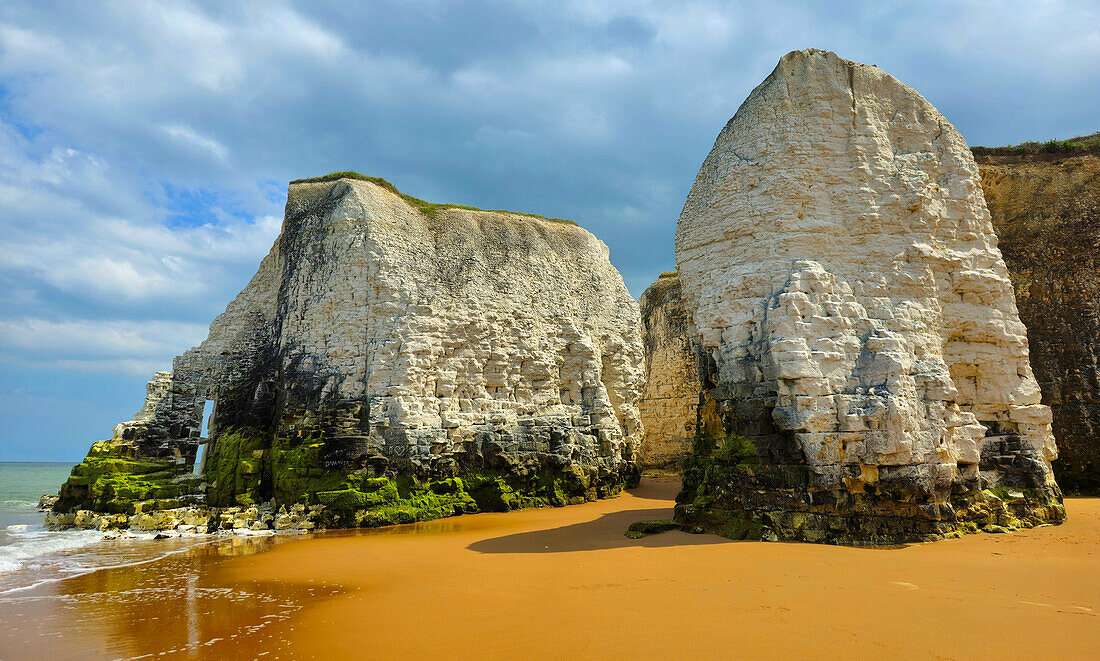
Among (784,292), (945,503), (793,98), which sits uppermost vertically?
(793,98)

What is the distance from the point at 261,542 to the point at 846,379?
10851mm

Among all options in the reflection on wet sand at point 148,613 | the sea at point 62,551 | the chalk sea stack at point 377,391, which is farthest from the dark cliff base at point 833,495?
the sea at point 62,551

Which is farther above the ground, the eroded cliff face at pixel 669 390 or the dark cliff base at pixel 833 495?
the eroded cliff face at pixel 669 390

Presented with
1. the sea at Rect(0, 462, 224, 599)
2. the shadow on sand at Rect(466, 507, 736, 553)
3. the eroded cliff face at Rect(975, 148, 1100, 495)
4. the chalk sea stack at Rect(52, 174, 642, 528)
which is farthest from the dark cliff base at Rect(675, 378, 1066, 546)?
the sea at Rect(0, 462, 224, 599)

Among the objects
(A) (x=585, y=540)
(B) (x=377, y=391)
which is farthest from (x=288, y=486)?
(A) (x=585, y=540)

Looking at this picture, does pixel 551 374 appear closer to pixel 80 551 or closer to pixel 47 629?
pixel 80 551

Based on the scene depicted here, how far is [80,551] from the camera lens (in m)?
10.3

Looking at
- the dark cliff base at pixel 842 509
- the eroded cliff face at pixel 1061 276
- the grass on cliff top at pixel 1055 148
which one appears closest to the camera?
the dark cliff base at pixel 842 509

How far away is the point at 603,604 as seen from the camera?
5.59m

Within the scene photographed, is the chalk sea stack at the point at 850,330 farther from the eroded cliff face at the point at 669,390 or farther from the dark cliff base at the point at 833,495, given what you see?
the eroded cliff face at the point at 669,390

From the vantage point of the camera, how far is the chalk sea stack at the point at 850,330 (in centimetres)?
812

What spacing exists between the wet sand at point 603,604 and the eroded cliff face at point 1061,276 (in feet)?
26.3

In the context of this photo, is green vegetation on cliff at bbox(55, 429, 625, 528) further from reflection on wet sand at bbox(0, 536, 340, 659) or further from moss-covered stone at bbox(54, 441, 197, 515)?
reflection on wet sand at bbox(0, 536, 340, 659)

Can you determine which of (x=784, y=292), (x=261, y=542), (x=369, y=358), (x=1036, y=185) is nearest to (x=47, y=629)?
(x=261, y=542)
